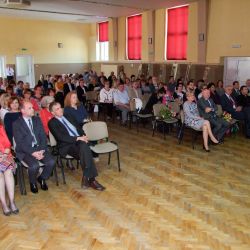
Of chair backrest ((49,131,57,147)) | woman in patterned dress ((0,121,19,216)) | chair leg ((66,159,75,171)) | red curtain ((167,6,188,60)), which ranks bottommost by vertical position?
chair leg ((66,159,75,171))

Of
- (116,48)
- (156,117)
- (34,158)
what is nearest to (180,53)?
(116,48)

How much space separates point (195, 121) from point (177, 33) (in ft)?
22.7

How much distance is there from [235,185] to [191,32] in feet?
27.2

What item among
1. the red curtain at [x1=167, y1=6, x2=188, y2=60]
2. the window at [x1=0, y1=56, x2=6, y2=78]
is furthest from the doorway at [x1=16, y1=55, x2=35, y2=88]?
the red curtain at [x1=167, y1=6, x2=188, y2=60]

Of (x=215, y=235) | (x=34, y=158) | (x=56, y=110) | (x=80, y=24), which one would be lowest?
(x=215, y=235)

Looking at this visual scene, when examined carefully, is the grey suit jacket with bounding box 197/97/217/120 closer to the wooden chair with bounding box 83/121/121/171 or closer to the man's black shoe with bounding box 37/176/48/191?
the wooden chair with bounding box 83/121/121/171

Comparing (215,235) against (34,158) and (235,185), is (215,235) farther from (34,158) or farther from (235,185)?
(34,158)

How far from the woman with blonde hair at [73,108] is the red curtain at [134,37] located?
934 cm

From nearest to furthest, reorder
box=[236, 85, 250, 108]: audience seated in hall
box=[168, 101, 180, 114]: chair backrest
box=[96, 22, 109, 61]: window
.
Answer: box=[168, 101, 180, 114]: chair backrest, box=[236, 85, 250, 108]: audience seated in hall, box=[96, 22, 109, 61]: window

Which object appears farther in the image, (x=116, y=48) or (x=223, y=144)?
(x=116, y=48)

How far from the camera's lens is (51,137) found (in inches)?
188

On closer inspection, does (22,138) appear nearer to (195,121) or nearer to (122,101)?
(195,121)

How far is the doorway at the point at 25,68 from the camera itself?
1642 centimetres

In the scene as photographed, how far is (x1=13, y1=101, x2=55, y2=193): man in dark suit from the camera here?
4.18 meters
